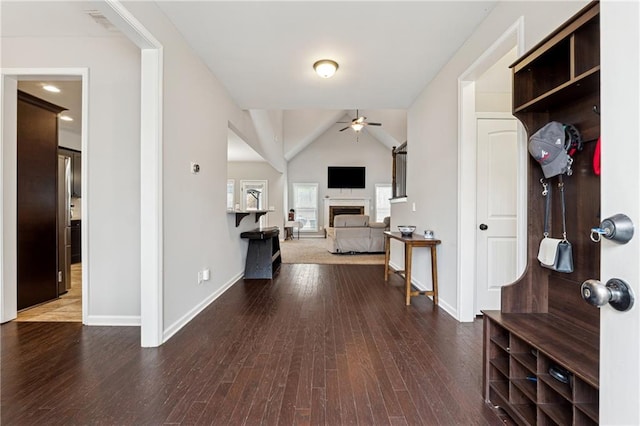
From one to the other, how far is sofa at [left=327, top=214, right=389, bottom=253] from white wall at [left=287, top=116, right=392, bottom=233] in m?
4.39

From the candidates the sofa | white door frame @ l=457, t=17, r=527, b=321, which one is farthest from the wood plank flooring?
the sofa

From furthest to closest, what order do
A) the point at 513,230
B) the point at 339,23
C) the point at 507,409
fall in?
the point at 513,230 → the point at 339,23 → the point at 507,409

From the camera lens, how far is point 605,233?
2.45 feet

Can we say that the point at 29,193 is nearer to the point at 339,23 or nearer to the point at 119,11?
the point at 119,11

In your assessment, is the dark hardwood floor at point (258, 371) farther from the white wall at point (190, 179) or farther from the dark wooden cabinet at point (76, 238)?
the dark wooden cabinet at point (76, 238)

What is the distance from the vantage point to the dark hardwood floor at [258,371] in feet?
5.05

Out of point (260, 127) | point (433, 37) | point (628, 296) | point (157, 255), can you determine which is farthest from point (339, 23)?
point (260, 127)

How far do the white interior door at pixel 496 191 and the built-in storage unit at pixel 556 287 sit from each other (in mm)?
1347

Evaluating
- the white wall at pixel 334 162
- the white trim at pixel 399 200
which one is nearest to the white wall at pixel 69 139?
the white trim at pixel 399 200

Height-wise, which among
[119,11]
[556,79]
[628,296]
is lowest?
[628,296]

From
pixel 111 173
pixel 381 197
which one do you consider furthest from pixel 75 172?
pixel 381 197

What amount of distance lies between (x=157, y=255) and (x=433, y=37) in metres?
3.02

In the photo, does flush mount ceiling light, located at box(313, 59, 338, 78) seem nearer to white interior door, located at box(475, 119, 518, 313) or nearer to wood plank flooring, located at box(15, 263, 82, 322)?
white interior door, located at box(475, 119, 518, 313)

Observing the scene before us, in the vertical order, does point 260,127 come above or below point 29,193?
above
